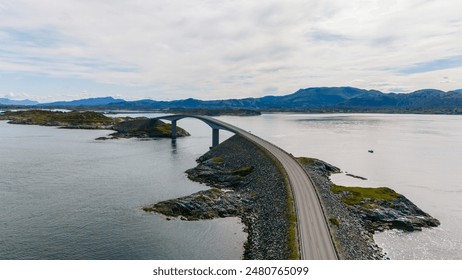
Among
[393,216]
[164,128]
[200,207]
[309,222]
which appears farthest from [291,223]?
[164,128]

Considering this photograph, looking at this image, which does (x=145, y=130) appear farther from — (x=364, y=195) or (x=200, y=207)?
(x=364, y=195)

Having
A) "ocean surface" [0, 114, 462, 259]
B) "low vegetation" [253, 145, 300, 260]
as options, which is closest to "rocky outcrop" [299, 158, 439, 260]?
"ocean surface" [0, 114, 462, 259]

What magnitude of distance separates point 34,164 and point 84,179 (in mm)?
25465

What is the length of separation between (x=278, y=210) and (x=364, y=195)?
23.9 meters

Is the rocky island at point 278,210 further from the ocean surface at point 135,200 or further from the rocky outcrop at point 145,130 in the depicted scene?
the rocky outcrop at point 145,130

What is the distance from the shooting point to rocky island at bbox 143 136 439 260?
40.5m

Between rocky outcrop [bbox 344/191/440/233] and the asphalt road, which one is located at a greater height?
the asphalt road

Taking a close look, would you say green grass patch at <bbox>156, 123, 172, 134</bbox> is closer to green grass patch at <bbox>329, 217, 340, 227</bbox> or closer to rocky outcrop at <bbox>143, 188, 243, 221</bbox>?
rocky outcrop at <bbox>143, 188, 243, 221</bbox>

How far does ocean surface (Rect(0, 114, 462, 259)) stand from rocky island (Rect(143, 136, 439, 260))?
7.72ft

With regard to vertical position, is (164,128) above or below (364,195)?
above

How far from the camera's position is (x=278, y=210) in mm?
49781

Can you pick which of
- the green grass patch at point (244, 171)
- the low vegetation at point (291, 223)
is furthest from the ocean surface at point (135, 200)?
the green grass patch at point (244, 171)
